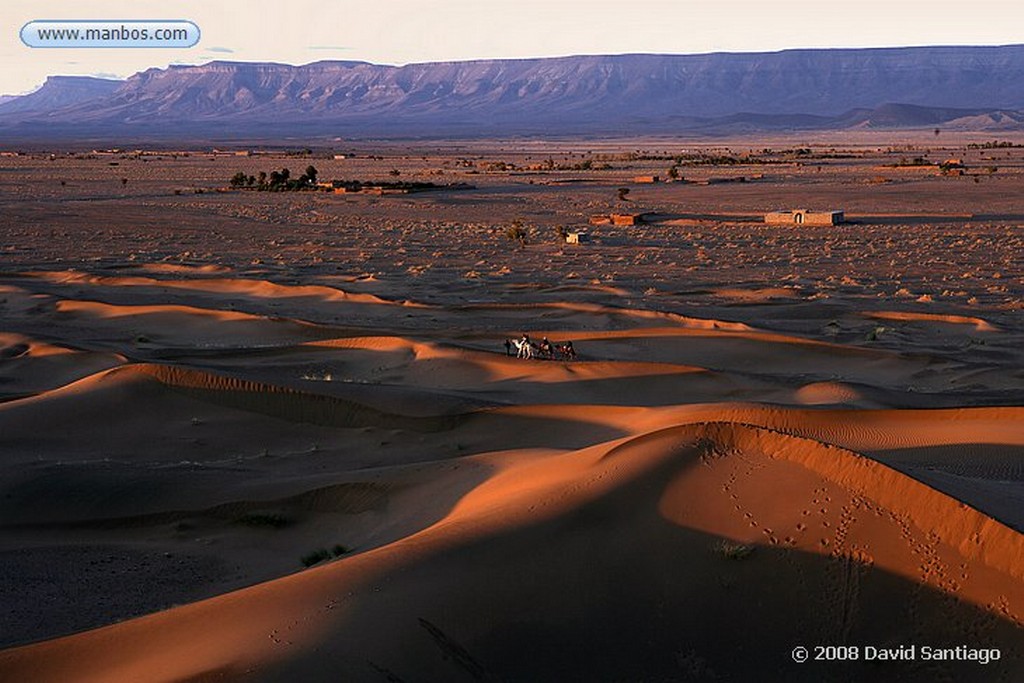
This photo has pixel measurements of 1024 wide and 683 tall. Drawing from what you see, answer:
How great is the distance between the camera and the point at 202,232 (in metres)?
36.2

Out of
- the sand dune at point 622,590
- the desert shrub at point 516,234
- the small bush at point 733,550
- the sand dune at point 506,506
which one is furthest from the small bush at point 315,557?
the desert shrub at point 516,234

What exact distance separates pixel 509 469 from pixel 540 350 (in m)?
6.38

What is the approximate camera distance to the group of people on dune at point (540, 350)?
15410 millimetres

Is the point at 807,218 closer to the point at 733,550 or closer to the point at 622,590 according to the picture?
the point at 733,550

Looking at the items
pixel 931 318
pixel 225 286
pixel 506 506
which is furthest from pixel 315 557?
pixel 225 286

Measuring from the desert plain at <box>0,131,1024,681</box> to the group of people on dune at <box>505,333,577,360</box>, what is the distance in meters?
0.35

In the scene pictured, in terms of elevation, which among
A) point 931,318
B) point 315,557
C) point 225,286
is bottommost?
point 931,318

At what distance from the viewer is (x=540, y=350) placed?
51.4 ft

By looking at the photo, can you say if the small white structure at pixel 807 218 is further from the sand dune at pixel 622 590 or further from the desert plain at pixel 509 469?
the sand dune at pixel 622 590

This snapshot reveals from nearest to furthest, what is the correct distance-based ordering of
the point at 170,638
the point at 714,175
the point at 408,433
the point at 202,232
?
the point at 170,638 < the point at 408,433 < the point at 202,232 < the point at 714,175

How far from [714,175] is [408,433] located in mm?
54004

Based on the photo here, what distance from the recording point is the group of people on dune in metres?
15.4

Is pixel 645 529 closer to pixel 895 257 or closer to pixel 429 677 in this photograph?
pixel 429 677

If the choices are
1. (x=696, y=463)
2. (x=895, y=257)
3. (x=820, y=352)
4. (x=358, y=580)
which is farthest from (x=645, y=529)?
(x=895, y=257)
